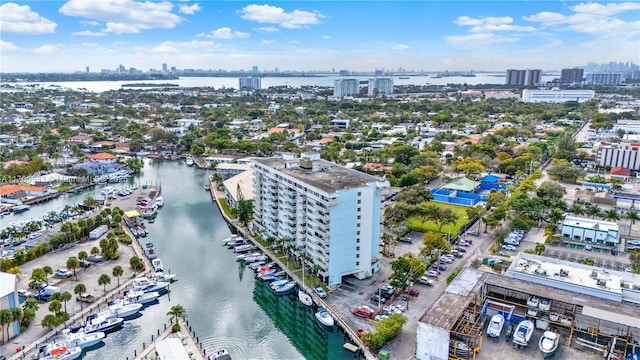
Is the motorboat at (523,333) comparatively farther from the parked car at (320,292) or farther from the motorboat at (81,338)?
the motorboat at (81,338)

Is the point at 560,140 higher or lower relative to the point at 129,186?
higher

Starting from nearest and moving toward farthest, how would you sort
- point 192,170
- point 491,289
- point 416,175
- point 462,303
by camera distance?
point 462,303 → point 491,289 → point 416,175 → point 192,170

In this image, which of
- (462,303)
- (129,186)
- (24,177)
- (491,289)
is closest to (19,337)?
(462,303)

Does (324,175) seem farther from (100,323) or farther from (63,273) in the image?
(63,273)

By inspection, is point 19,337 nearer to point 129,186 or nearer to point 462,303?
point 462,303

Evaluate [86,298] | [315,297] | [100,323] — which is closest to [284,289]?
[315,297]

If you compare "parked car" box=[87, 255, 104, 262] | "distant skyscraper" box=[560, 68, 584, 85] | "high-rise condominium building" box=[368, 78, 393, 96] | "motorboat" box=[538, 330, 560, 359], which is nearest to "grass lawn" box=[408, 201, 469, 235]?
"motorboat" box=[538, 330, 560, 359]

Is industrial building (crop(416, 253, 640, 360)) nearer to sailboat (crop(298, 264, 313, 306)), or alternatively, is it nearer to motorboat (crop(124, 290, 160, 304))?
sailboat (crop(298, 264, 313, 306))
